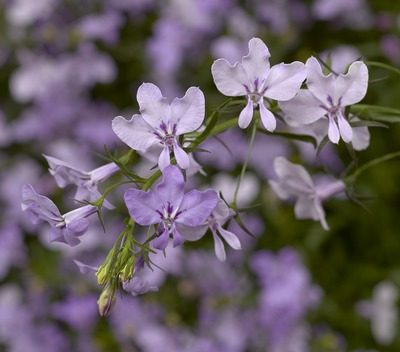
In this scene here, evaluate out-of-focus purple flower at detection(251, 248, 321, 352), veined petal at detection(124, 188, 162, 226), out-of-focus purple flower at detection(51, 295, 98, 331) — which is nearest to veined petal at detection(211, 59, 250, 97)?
veined petal at detection(124, 188, 162, 226)

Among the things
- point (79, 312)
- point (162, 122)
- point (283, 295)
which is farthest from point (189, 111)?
point (79, 312)

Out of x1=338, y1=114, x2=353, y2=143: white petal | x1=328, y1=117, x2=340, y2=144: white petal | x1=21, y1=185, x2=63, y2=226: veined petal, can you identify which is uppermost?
x1=338, y1=114, x2=353, y2=143: white petal

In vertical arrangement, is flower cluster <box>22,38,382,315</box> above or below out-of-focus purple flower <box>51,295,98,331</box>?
above

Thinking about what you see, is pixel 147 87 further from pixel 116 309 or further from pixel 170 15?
pixel 170 15

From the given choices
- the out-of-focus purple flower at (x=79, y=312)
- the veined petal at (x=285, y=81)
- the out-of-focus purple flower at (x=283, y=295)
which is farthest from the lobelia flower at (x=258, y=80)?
the out-of-focus purple flower at (x=79, y=312)

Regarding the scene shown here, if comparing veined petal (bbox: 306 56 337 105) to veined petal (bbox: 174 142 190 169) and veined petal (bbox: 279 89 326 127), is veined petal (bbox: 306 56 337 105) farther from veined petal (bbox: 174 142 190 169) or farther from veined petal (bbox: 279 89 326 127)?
veined petal (bbox: 174 142 190 169)

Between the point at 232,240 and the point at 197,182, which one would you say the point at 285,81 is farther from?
the point at 197,182

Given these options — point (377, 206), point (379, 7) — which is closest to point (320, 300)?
point (377, 206)

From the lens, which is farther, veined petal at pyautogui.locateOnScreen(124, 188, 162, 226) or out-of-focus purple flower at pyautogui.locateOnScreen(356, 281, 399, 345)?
out-of-focus purple flower at pyautogui.locateOnScreen(356, 281, 399, 345)
